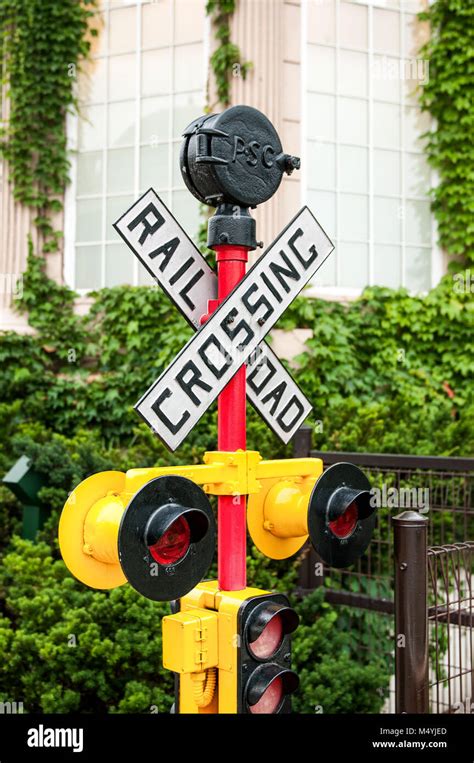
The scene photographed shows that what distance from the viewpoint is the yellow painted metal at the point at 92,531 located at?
6.11 feet

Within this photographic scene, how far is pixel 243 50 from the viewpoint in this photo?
804cm

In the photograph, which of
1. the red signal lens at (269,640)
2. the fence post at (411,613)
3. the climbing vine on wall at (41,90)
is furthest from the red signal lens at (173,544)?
the climbing vine on wall at (41,90)

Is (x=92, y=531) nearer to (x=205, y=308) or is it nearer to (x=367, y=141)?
(x=205, y=308)

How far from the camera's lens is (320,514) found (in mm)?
2066

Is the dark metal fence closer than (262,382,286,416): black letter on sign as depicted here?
No

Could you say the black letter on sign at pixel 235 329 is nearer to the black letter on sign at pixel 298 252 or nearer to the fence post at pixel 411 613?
the black letter on sign at pixel 298 252

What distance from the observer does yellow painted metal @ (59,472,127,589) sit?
6.11 feet

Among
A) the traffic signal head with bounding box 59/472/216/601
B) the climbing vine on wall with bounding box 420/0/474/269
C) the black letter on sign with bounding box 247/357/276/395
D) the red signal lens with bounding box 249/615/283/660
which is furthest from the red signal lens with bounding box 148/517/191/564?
the climbing vine on wall with bounding box 420/0/474/269

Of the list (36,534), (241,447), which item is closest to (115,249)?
(36,534)

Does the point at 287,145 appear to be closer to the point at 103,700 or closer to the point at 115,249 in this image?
the point at 115,249

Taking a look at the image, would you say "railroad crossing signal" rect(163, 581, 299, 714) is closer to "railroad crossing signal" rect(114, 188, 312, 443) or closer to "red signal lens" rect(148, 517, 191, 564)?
"red signal lens" rect(148, 517, 191, 564)

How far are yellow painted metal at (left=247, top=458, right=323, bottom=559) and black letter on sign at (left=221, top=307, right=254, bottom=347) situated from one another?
0.37 metres

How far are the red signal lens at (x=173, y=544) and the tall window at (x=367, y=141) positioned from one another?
22.7ft

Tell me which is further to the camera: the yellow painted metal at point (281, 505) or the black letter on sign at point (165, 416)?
the yellow painted metal at point (281, 505)
